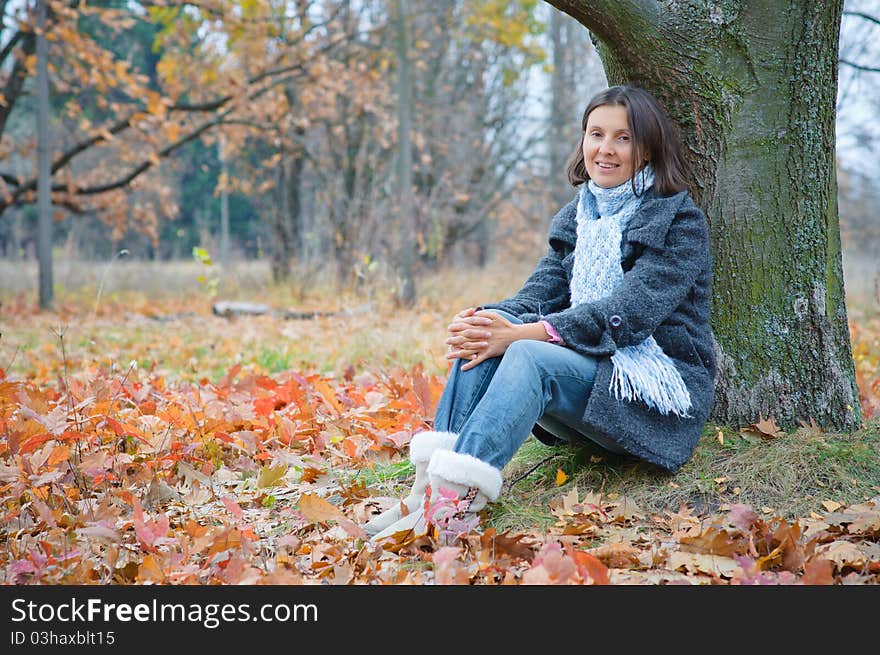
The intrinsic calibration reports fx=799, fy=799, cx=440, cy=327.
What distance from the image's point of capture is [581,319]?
7.86ft

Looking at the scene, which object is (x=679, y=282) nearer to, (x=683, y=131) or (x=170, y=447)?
(x=683, y=131)

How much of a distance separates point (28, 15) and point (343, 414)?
8.14 m

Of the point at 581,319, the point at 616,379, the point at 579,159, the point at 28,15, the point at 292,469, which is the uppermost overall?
the point at 28,15

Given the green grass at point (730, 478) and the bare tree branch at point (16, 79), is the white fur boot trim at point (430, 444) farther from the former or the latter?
the bare tree branch at point (16, 79)

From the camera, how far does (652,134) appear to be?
2578 mm

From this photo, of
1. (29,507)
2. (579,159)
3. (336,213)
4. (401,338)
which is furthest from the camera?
(336,213)

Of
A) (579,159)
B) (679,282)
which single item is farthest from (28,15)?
(679,282)

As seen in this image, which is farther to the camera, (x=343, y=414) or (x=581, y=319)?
(x=343, y=414)

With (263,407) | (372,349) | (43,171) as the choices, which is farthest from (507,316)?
(43,171)

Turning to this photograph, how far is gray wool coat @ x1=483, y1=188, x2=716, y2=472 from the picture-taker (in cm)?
239

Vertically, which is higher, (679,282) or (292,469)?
(679,282)

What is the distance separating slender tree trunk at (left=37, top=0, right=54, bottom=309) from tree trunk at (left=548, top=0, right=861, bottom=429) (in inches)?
333

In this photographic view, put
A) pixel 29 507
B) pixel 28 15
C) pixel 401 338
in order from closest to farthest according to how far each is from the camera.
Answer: pixel 29 507 < pixel 401 338 < pixel 28 15

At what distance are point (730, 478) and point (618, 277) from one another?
2.35 ft
